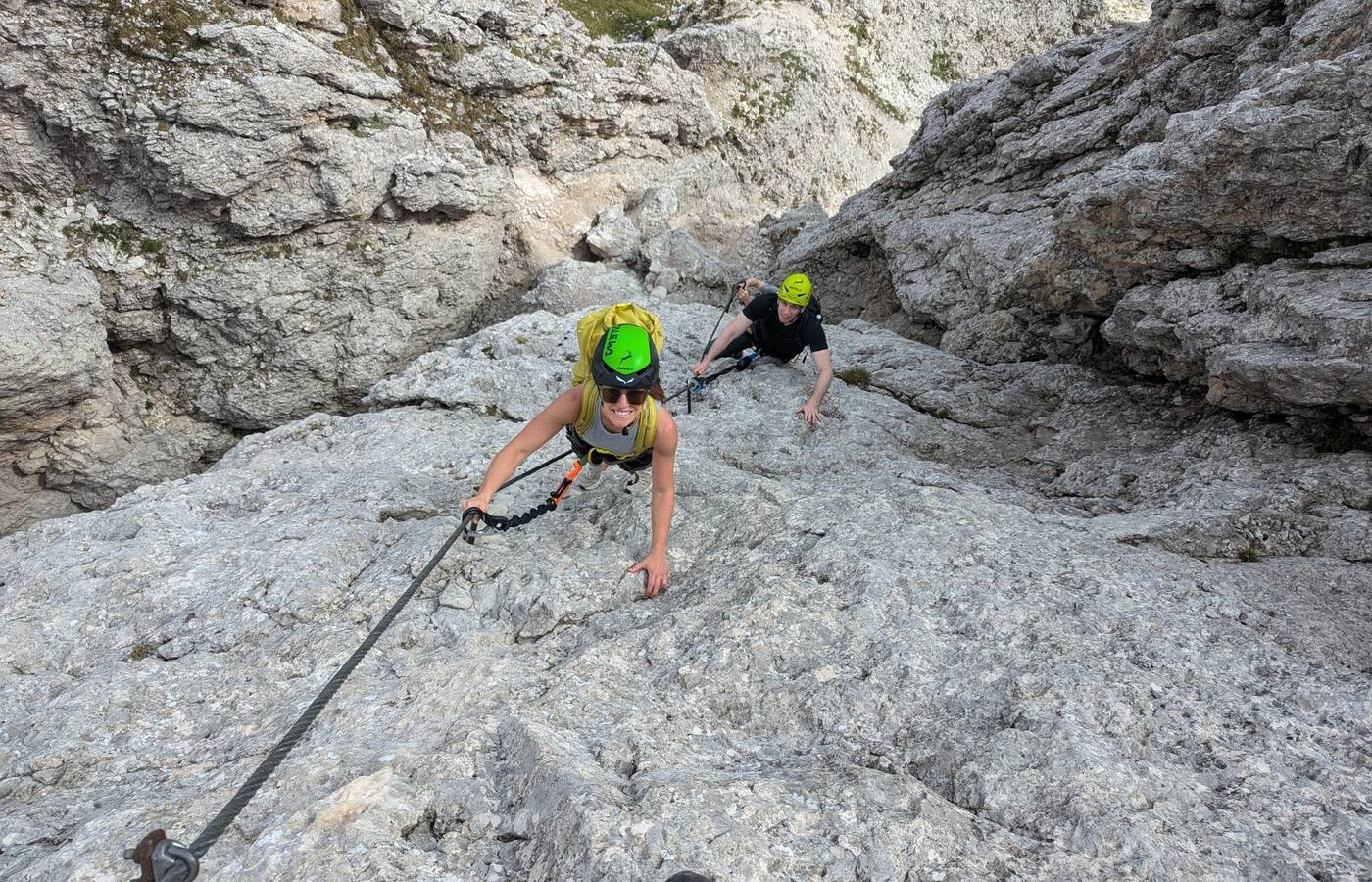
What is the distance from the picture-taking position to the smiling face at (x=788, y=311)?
11.9 metres

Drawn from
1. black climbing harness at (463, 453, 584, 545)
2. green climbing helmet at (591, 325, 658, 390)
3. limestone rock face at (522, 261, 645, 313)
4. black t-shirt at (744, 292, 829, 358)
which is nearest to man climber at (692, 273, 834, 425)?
black t-shirt at (744, 292, 829, 358)

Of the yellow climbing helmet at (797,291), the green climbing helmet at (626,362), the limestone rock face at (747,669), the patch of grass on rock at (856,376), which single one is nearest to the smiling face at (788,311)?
the yellow climbing helmet at (797,291)

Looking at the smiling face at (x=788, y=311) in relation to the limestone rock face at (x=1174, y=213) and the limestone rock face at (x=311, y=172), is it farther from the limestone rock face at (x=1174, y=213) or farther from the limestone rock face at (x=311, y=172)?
the limestone rock face at (x=311, y=172)

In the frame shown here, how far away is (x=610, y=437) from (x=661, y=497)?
853 mm

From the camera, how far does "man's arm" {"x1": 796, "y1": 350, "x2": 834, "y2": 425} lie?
11.2 m

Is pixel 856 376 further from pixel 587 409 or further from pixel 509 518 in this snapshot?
pixel 509 518

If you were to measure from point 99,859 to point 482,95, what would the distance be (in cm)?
2567

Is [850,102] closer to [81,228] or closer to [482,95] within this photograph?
[482,95]

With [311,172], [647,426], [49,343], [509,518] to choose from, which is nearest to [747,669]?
[647,426]

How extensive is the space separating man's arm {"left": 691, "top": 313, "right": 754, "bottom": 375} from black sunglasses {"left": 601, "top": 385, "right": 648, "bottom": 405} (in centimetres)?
667

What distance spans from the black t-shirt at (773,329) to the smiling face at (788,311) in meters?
0.18

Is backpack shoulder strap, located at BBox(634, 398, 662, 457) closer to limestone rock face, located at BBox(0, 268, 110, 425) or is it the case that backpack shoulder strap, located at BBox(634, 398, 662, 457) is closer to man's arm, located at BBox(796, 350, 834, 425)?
man's arm, located at BBox(796, 350, 834, 425)

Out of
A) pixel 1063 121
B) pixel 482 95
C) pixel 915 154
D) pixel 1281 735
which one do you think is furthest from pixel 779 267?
pixel 1281 735

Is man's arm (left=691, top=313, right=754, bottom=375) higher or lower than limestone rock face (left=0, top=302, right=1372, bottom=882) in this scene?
higher
